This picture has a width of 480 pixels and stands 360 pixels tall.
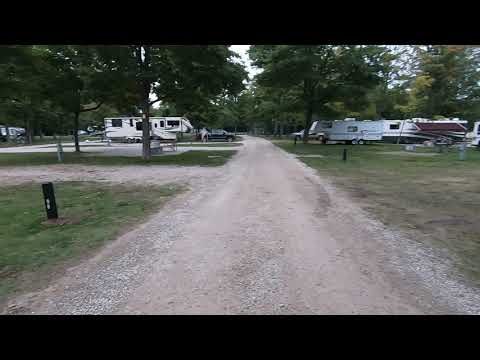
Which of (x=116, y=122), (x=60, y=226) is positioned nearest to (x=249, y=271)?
(x=60, y=226)

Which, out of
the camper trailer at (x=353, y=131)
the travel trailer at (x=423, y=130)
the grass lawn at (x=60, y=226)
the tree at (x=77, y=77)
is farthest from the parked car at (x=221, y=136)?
the grass lawn at (x=60, y=226)

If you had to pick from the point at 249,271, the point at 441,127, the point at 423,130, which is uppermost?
the point at 441,127

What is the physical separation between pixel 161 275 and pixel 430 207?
6.87 m

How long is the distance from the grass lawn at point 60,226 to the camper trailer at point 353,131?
26.9 metres

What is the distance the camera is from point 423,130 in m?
30.1

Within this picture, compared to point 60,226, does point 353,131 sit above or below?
above

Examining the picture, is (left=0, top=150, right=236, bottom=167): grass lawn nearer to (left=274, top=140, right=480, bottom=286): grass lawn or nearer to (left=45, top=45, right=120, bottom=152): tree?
(left=45, top=45, right=120, bottom=152): tree

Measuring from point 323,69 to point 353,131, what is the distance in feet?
27.4

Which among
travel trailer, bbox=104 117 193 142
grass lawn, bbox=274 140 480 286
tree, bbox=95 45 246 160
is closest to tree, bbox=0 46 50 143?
tree, bbox=95 45 246 160

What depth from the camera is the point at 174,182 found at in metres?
10.4

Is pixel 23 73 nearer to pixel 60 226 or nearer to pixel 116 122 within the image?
pixel 60 226

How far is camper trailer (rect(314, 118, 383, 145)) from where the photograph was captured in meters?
31.0
